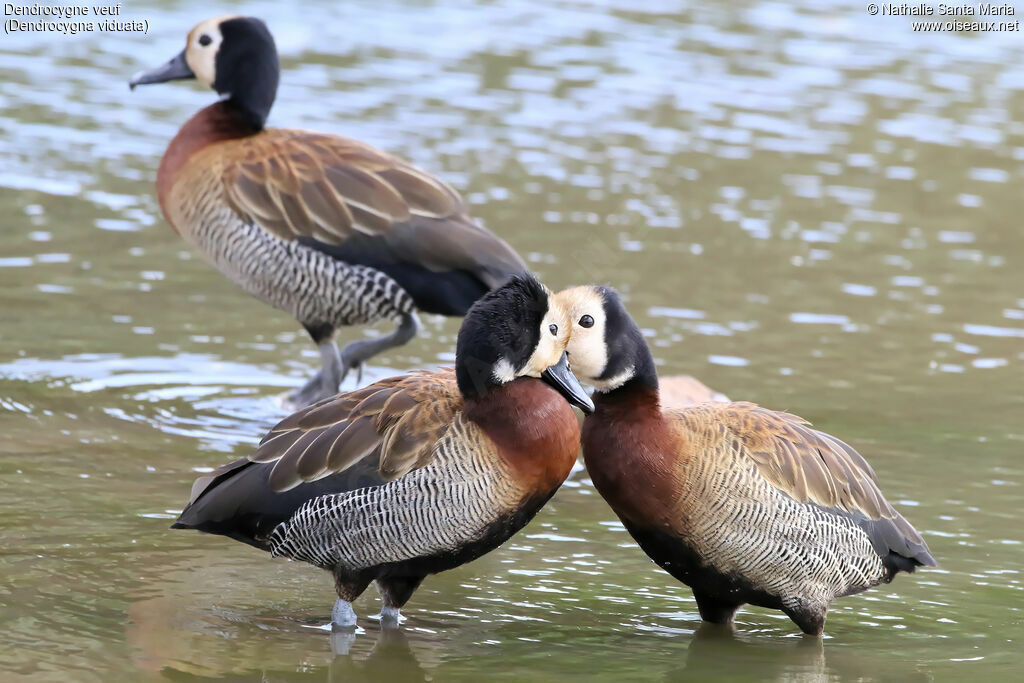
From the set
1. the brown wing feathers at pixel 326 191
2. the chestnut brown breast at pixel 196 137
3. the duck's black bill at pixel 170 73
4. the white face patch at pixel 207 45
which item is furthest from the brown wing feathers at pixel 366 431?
the duck's black bill at pixel 170 73

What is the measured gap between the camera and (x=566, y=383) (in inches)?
261

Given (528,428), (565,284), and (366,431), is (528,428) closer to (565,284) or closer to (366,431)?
(366,431)

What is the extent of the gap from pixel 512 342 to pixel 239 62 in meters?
4.73

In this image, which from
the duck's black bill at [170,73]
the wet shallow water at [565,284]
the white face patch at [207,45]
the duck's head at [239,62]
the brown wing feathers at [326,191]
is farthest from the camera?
the duck's black bill at [170,73]

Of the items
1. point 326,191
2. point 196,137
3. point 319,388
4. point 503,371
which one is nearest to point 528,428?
point 503,371

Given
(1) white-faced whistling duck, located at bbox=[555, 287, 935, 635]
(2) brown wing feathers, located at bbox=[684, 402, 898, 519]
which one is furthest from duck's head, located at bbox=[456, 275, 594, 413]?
(2) brown wing feathers, located at bbox=[684, 402, 898, 519]

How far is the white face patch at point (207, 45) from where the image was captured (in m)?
10.6

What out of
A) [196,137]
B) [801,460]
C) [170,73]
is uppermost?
[170,73]

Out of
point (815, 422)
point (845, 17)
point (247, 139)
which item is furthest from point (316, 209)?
point (845, 17)

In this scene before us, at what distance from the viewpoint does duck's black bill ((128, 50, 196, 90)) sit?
35.6 feet

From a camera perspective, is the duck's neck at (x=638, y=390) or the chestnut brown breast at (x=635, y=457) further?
the duck's neck at (x=638, y=390)

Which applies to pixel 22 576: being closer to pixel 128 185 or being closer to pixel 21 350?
pixel 21 350

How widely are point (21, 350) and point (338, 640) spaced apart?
4.28 meters

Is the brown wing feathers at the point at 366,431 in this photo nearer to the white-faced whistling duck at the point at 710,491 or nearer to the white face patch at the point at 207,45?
the white-faced whistling duck at the point at 710,491
